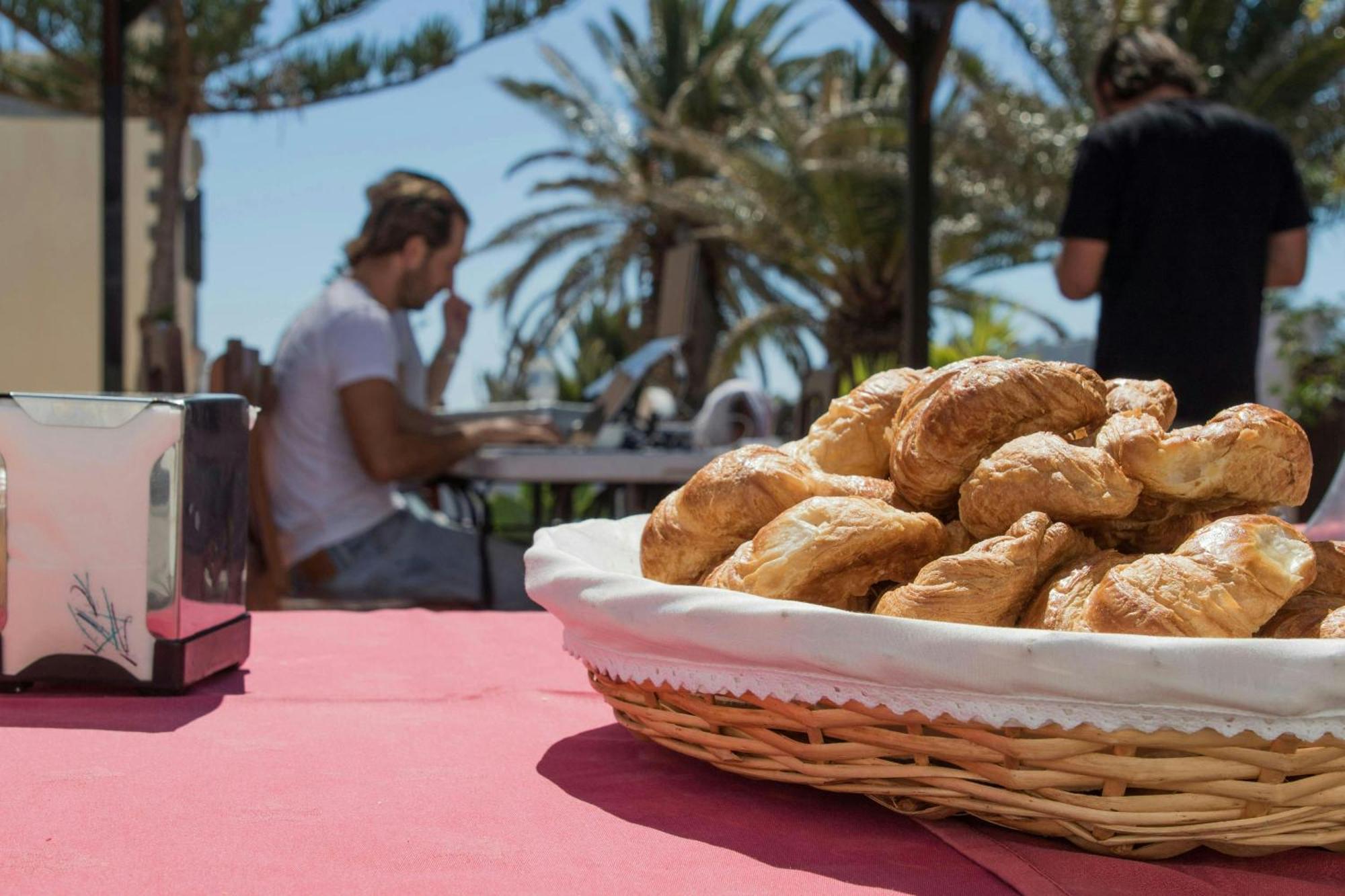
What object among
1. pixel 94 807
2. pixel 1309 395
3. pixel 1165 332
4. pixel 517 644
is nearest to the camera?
pixel 94 807

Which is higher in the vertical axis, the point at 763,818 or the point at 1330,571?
the point at 1330,571

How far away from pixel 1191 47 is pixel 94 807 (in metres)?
13.6

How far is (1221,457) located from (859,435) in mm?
285

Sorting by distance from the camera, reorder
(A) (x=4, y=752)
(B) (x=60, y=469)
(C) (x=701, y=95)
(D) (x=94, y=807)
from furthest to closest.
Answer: (C) (x=701, y=95)
(B) (x=60, y=469)
(A) (x=4, y=752)
(D) (x=94, y=807)

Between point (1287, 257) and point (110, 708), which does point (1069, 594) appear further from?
point (1287, 257)

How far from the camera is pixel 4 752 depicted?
0.92m

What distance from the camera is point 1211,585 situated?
2.30 ft

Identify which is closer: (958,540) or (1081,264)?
(958,540)

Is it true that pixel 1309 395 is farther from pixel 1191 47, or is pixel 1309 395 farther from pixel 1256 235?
pixel 1256 235

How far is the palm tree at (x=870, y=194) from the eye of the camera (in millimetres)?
13625

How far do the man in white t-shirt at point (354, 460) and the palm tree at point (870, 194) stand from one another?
36.3 ft

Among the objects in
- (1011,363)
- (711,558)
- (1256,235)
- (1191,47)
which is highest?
(1191,47)

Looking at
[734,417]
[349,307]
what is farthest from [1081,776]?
[734,417]

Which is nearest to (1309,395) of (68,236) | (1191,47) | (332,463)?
(1191,47)
